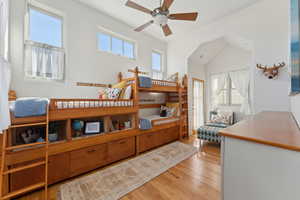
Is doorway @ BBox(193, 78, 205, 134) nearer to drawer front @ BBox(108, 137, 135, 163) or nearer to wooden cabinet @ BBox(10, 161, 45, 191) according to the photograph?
drawer front @ BBox(108, 137, 135, 163)

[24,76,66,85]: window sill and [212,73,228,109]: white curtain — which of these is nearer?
[24,76,66,85]: window sill

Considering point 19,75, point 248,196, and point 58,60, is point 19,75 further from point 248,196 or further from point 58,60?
point 248,196

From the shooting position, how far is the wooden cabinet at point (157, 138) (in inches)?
119

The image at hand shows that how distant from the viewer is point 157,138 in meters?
3.35

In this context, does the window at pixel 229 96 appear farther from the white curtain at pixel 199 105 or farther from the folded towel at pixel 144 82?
the folded towel at pixel 144 82

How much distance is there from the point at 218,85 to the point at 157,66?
7.65 feet

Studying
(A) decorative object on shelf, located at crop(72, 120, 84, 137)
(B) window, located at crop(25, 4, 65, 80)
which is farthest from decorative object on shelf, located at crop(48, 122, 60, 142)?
(B) window, located at crop(25, 4, 65, 80)

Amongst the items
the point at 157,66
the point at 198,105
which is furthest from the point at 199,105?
the point at 157,66

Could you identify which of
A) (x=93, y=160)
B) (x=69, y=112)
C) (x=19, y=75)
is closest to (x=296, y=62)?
(x=69, y=112)

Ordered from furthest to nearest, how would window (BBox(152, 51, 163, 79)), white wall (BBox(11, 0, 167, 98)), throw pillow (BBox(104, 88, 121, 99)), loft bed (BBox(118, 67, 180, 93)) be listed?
window (BBox(152, 51, 163, 79)) < loft bed (BBox(118, 67, 180, 93)) < throw pillow (BBox(104, 88, 121, 99)) < white wall (BBox(11, 0, 167, 98))

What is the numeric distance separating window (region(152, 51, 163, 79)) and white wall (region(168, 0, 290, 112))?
2.17 meters

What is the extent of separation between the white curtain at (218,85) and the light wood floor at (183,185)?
2592 mm

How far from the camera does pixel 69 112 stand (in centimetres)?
199

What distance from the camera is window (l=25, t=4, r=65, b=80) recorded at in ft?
7.59
